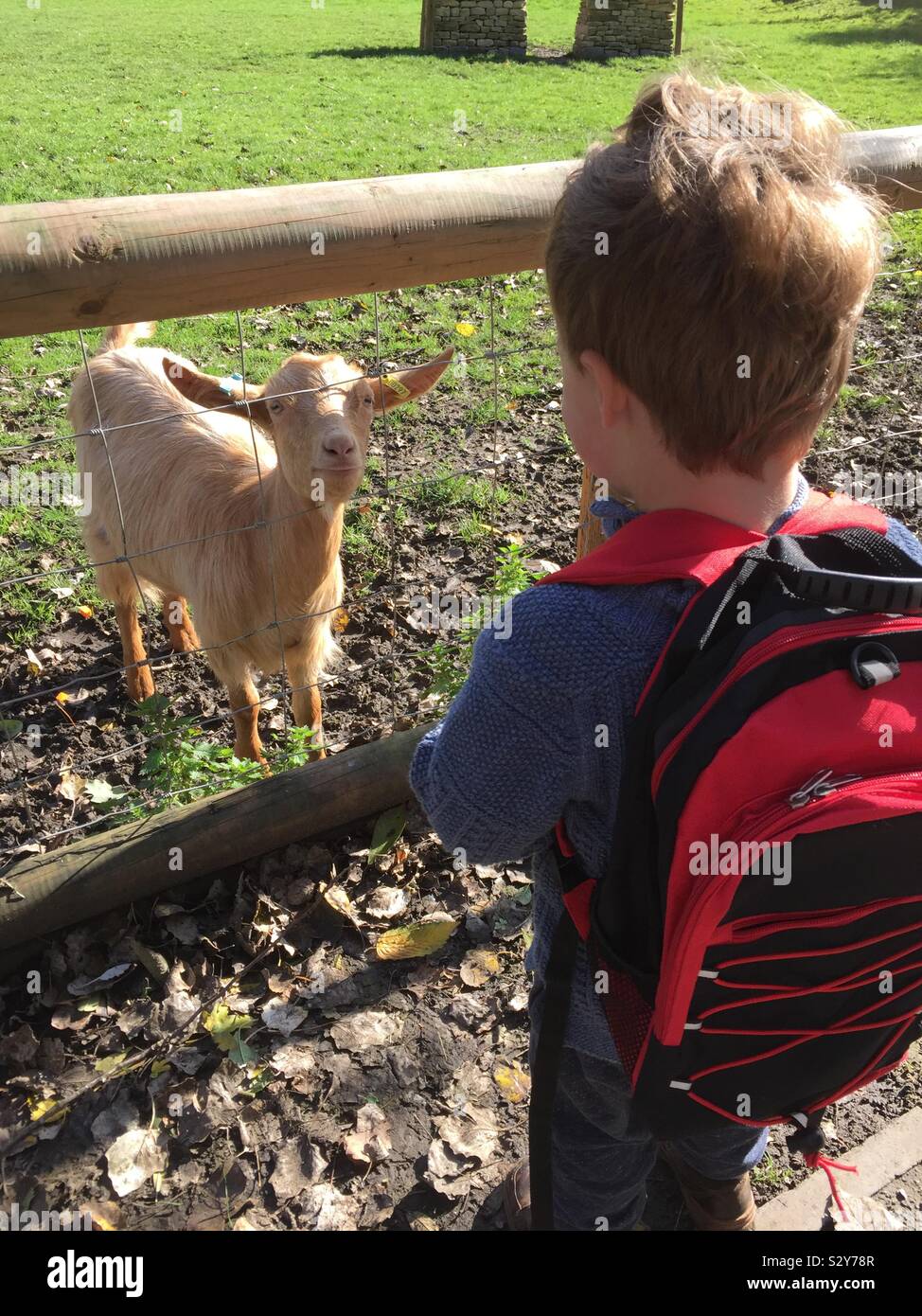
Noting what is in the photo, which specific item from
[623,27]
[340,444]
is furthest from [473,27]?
[340,444]

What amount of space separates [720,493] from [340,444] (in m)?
2.07

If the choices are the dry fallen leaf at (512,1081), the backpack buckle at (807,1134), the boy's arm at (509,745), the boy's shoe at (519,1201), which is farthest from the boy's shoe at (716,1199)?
the boy's arm at (509,745)

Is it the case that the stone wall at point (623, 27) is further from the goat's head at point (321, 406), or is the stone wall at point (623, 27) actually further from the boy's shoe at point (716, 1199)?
the boy's shoe at point (716, 1199)

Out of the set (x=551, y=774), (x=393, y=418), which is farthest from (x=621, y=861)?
(x=393, y=418)

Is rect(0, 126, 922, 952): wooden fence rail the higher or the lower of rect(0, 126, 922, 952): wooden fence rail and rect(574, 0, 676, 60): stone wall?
the lower

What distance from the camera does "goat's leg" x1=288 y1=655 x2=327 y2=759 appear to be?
396cm

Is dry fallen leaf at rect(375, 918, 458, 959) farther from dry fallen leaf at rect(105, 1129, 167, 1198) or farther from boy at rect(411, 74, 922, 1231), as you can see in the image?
boy at rect(411, 74, 922, 1231)

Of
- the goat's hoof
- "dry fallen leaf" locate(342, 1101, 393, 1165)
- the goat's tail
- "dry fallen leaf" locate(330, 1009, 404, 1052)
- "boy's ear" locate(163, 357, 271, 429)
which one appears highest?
"boy's ear" locate(163, 357, 271, 429)

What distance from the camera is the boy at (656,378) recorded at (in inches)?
48.0

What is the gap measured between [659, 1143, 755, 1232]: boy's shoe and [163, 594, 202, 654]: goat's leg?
3.10 m

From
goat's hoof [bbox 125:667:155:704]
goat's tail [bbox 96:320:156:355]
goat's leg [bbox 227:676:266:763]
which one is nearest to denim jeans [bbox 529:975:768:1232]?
goat's leg [bbox 227:676:266:763]

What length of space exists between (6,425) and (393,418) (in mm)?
2315

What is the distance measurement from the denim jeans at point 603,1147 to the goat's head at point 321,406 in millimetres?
1985

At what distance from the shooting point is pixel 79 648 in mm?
4535
